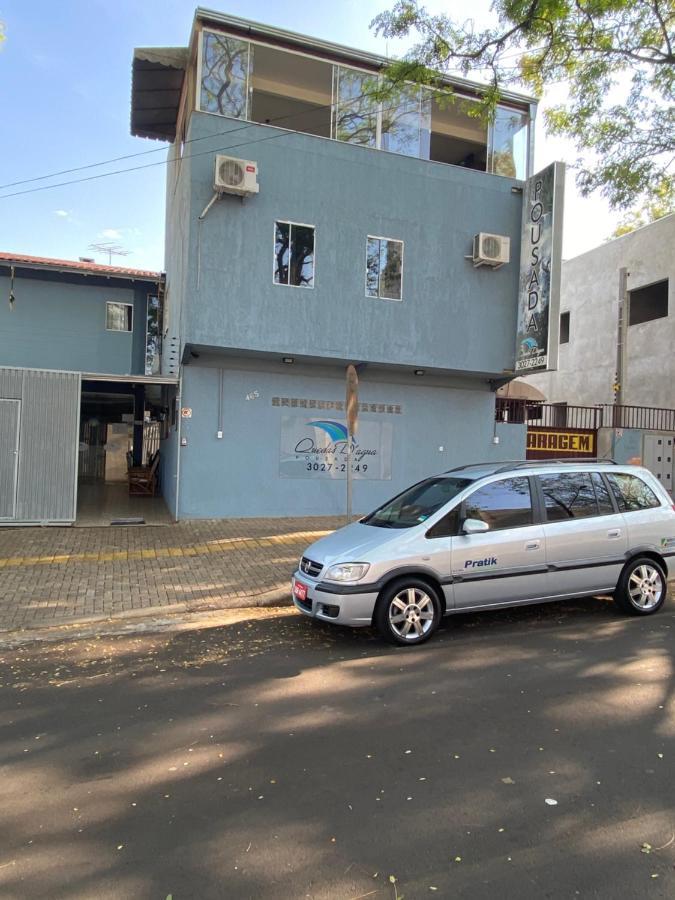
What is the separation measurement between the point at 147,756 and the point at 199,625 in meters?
2.92

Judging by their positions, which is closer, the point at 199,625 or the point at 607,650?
the point at 607,650

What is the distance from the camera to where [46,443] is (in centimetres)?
1161

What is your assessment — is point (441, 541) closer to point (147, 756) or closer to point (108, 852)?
point (147, 756)

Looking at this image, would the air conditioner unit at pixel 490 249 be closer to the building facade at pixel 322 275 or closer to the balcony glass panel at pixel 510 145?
the building facade at pixel 322 275

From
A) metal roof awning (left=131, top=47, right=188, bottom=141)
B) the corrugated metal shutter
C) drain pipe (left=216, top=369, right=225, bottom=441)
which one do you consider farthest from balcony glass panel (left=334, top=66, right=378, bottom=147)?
the corrugated metal shutter

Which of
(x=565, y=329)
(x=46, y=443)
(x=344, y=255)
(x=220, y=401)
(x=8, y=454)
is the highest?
(x=565, y=329)

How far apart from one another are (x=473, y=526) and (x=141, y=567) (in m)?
5.14

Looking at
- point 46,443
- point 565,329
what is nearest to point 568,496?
point 46,443

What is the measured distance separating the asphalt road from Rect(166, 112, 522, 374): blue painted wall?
27.1ft

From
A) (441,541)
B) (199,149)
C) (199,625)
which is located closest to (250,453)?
(199,149)

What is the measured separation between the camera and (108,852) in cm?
280

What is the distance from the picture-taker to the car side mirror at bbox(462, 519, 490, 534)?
19.6 ft

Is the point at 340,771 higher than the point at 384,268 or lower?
lower

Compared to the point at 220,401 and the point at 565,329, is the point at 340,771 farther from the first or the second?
the point at 565,329
